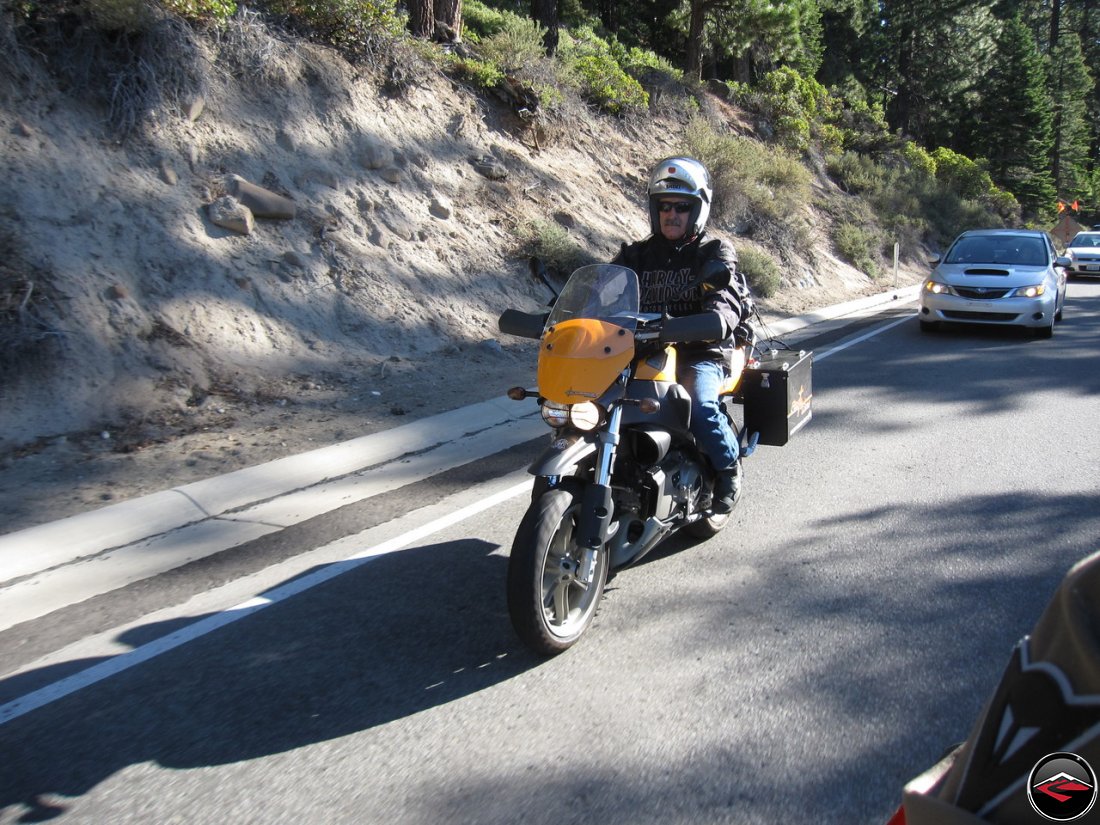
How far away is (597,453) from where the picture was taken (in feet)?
13.6

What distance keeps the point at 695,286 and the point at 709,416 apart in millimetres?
775

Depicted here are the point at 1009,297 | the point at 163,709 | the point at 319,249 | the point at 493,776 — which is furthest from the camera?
the point at 1009,297

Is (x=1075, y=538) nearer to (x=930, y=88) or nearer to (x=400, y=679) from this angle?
(x=400, y=679)

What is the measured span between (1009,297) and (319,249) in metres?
9.37

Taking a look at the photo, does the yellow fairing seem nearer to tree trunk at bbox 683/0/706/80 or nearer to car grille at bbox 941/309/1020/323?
car grille at bbox 941/309/1020/323

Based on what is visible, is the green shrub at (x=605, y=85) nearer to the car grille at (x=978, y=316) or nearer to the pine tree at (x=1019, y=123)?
the car grille at (x=978, y=316)

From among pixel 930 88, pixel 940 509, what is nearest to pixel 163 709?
pixel 940 509

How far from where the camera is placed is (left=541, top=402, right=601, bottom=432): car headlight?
4.05 m

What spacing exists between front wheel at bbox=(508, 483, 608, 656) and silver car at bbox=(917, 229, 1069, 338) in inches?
430

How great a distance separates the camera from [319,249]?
11.2 meters

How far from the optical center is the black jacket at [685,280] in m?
5.05

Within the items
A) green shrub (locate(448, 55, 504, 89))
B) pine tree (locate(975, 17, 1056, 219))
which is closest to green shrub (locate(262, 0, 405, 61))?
green shrub (locate(448, 55, 504, 89))

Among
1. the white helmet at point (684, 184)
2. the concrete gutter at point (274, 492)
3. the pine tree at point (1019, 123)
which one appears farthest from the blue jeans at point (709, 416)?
the pine tree at point (1019, 123)

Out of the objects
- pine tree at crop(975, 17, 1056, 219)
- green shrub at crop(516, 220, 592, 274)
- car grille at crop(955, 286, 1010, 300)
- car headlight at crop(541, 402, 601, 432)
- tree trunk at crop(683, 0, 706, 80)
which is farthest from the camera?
pine tree at crop(975, 17, 1056, 219)
